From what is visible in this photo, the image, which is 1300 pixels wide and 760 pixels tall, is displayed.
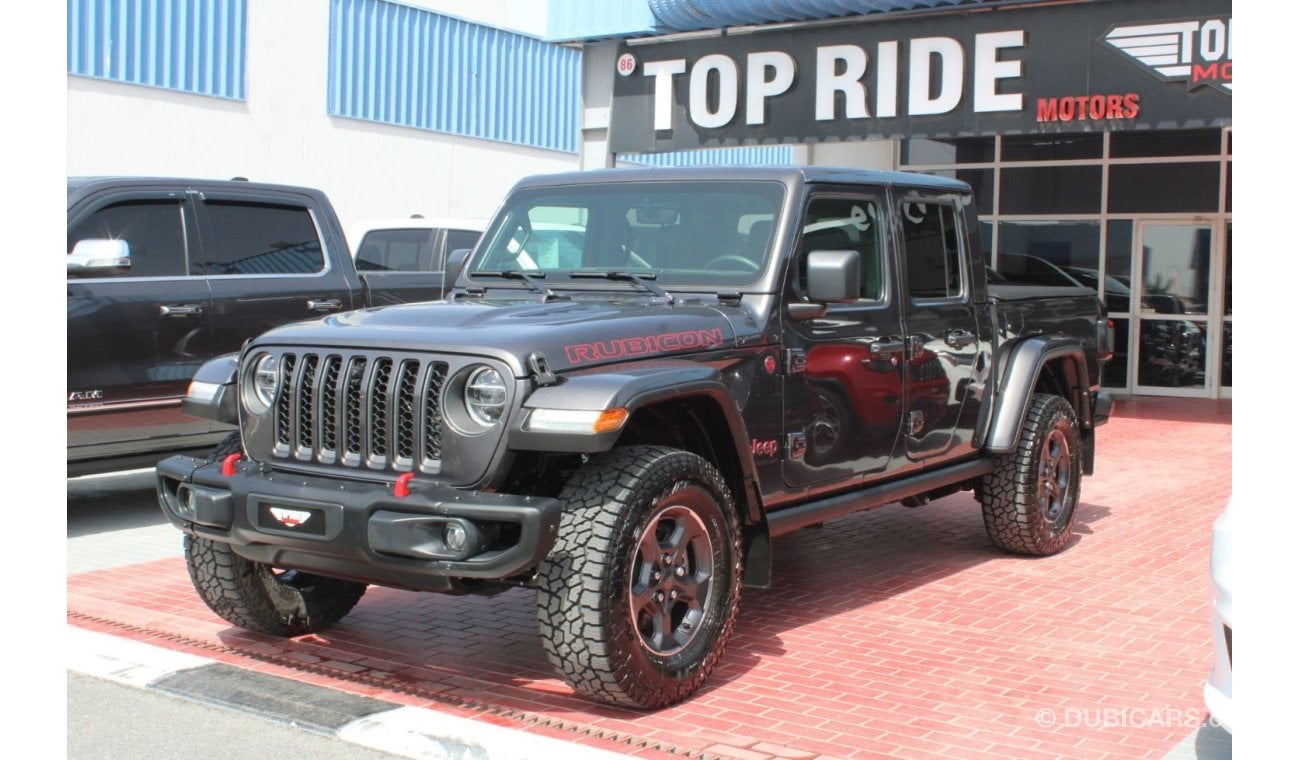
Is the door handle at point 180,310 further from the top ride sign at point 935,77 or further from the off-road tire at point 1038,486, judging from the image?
the top ride sign at point 935,77

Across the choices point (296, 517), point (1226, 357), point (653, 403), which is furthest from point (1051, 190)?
point (296, 517)

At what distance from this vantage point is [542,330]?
492cm

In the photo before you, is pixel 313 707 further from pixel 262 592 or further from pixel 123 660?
pixel 123 660

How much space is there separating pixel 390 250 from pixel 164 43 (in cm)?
704

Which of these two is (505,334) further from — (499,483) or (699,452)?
(699,452)

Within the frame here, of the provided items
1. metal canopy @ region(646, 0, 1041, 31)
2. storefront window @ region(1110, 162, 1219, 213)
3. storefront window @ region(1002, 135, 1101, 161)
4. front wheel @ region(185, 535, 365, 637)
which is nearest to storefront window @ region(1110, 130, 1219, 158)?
storefront window @ region(1110, 162, 1219, 213)

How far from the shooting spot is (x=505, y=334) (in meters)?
A: 4.86

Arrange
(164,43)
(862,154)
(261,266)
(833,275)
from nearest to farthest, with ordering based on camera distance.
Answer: (833,275) < (261,266) < (164,43) < (862,154)

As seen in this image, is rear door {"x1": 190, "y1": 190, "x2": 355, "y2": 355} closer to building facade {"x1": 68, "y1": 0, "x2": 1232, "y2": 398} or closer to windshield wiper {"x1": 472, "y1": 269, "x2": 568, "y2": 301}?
windshield wiper {"x1": 472, "y1": 269, "x2": 568, "y2": 301}

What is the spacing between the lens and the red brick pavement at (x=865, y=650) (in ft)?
15.8

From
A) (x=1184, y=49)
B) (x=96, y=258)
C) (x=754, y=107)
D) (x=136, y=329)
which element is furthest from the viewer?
(x=754, y=107)

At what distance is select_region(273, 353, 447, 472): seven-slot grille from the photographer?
15.7 feet

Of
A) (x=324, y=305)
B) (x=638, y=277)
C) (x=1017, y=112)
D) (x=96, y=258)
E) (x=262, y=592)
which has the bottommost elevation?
(x=262, y=592)
